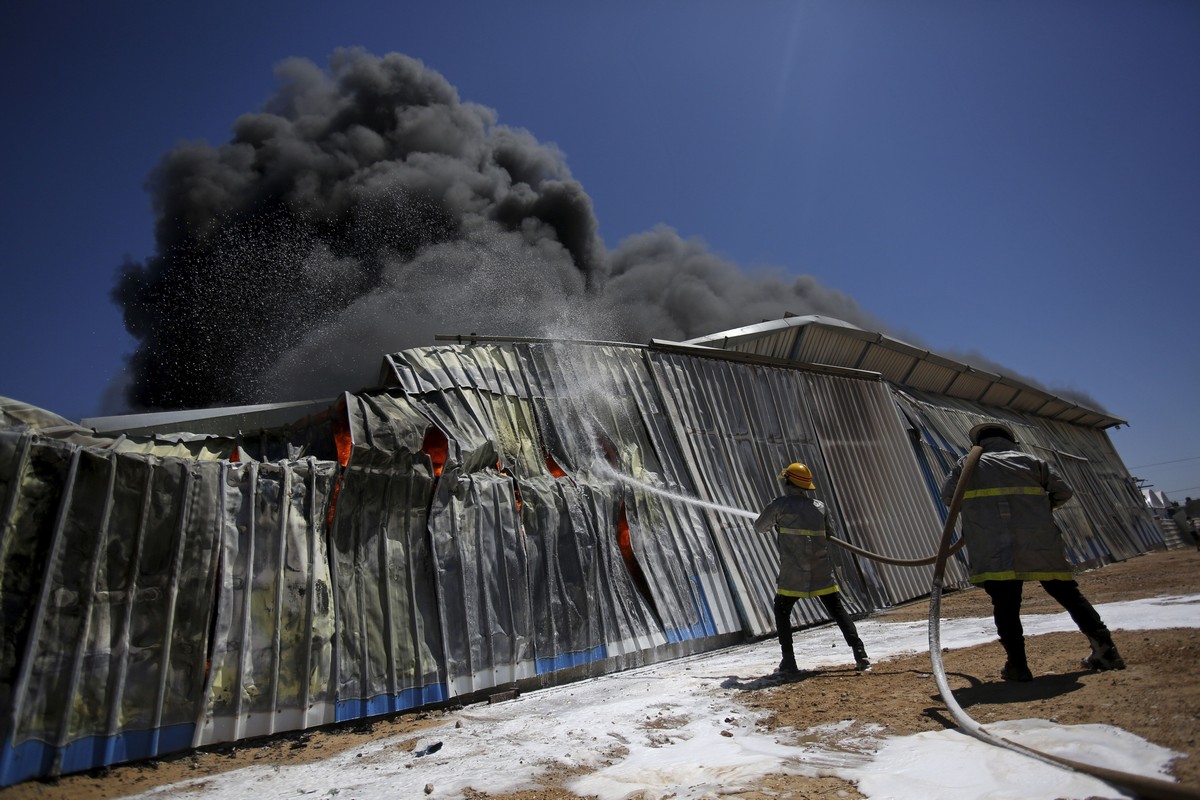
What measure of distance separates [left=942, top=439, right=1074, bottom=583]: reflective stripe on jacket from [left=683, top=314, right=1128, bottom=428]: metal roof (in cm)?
646

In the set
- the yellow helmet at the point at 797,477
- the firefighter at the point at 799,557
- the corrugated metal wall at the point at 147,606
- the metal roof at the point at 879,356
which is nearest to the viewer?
the corrugated metal wall at the point at 147,606

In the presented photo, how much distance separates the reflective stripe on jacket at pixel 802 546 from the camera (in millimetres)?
5008

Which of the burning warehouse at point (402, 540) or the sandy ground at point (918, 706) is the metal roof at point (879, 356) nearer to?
the burning warehouse at point (402, 540)

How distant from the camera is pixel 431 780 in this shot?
309cm

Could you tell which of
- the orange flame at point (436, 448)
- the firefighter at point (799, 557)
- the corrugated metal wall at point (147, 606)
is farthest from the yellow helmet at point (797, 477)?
the corrugated metal wall at point (147, 606)

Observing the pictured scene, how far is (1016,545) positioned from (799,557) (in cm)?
151

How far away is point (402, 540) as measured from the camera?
5.04m

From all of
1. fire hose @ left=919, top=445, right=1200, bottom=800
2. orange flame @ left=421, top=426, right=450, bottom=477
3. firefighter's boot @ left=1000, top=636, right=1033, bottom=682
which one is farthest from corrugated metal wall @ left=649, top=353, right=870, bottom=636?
firefighter's boot @ left=1000, top=636, right=1033, bottom=682

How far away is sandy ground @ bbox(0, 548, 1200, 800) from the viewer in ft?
8.58

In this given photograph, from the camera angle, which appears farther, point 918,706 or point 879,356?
point 879,356

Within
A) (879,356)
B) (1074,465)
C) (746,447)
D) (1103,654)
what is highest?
(879,356)

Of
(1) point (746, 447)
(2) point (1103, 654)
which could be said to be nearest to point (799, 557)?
(2) point (1103, 654)

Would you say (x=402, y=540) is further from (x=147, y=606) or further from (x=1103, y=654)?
(x=1103, y=654)

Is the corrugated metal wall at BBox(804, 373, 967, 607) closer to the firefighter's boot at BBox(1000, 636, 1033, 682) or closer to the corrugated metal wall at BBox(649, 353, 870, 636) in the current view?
the corrugated metal wall at BBox(649, 353, 870, 636)
